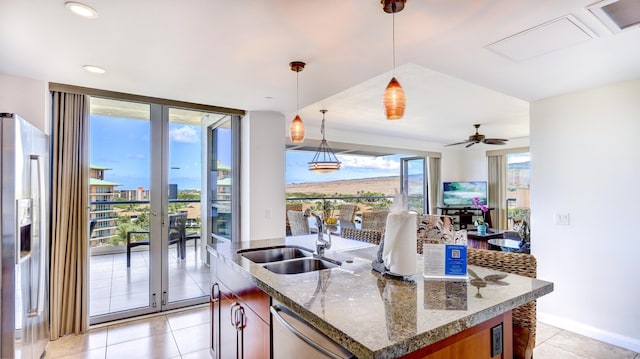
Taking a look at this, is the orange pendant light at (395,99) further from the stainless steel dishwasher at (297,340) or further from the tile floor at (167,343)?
the tile floor at (167,343)

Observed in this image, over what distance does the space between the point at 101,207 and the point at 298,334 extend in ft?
9.95

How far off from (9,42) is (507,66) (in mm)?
3482

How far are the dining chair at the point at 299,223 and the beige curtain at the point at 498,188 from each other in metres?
5.30

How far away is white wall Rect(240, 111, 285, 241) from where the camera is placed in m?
3.98

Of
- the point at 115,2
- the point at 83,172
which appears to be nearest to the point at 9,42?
the point at 115,2

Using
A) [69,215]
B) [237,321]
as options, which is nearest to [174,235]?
[69,215]

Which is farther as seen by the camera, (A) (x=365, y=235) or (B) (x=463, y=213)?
(B) (x=463, y=213)

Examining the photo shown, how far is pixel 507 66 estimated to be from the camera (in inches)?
98.1

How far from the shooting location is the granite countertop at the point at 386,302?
970 millimetres

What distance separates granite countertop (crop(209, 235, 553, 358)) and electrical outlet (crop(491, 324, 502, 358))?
0.37 ft

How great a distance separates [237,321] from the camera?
6.12 feet

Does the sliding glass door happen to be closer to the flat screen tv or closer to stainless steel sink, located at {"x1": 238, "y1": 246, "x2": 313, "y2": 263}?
stainless steel sink, located at {"x1": 238, "y1": 246, "x2": 313, "y2": 263}

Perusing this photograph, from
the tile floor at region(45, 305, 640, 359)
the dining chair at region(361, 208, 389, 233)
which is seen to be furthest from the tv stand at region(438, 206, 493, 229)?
the tile floor at region(45, 305, 640, 359)

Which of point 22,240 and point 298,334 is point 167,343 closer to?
point 22,240
